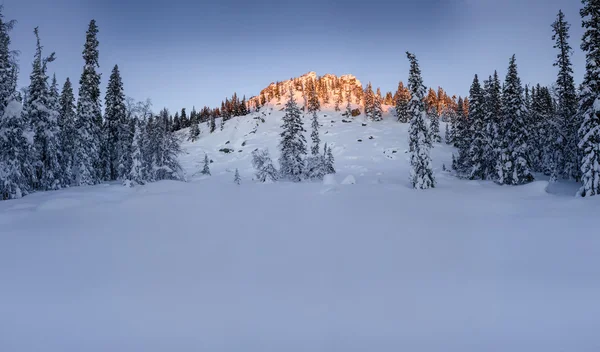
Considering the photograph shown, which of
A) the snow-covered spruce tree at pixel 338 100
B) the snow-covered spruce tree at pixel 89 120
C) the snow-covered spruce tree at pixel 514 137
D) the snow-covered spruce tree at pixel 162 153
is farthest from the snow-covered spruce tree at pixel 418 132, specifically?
the snow-covered spruce tree at pixel 338 100

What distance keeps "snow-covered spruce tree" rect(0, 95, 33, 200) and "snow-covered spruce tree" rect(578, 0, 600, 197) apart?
3775 centimetres

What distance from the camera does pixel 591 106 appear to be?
1881cm

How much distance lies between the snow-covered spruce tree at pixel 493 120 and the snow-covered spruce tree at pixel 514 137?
1.40 m

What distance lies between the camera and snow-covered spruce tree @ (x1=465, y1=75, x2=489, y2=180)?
121ft

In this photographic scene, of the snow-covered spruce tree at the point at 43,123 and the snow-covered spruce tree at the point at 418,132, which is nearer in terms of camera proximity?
the snow-covered spruce tree at the point at 43,123

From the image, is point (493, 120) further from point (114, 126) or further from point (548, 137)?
point (114, 126)

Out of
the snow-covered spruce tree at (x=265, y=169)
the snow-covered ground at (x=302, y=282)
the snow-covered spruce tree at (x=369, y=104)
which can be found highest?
the snow-covered spruce tree at (x=369, y=104)

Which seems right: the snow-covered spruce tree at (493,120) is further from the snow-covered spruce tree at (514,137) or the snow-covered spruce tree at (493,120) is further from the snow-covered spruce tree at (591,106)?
the snow-covered spruce tree at (591,106)

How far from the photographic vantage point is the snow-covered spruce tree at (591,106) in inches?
706

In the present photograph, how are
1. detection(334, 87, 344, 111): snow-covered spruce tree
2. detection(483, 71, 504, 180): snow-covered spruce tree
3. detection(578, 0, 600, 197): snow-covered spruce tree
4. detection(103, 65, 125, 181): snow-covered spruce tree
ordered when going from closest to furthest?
detection(578, 0, 600, 197): snow-covered spruce tree
detection(483, 71, 504, 180): snow-covered spruce tree
detection(103, 65, 125, 181): snow-covered spruce tree
detection(334, 87, 344, 111): snow-covered spruce tree

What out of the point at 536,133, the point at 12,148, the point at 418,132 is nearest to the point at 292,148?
the point at 418,132

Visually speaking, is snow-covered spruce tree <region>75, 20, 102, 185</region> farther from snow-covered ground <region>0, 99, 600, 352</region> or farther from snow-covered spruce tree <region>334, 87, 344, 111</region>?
snow-covered spruce tree <region>334, 87, 344, 111</region>

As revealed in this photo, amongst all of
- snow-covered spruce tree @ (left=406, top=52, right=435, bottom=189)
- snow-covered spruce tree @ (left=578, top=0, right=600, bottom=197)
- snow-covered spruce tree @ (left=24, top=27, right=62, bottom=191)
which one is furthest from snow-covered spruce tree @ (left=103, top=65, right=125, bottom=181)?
snow-covered spruce tree @ (left=578, top=0, right=600, bottom=197)

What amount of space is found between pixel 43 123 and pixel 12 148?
715 cm
